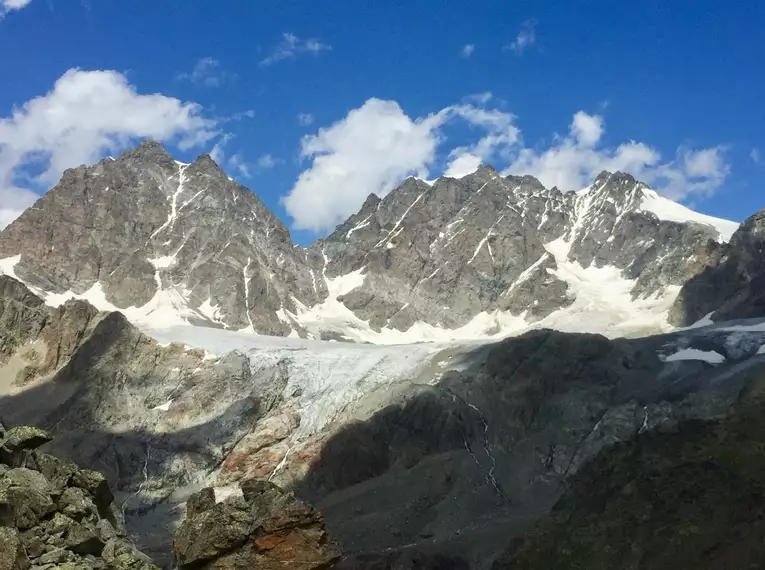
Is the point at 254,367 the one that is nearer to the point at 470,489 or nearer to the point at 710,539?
the point at 470,489

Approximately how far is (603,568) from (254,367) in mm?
82646

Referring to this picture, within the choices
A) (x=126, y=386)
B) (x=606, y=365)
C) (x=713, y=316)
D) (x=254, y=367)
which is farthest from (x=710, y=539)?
(x=713, y=316)

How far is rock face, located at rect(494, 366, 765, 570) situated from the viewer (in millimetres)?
51562

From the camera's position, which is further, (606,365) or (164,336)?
(164,336)

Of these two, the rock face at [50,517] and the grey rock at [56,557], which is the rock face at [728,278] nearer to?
the rock face at [50,517]

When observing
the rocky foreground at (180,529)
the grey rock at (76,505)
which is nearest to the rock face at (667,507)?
the rocky foreground at (180,529)

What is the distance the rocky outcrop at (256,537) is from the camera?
61.4 feet

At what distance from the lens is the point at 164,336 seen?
14962cm

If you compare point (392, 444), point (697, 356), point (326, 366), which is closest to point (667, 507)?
point (392, 444)

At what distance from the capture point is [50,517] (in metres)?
18.3

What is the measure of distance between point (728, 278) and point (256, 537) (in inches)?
7546

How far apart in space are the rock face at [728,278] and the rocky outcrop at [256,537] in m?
169

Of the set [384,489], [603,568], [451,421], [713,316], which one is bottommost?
[603,568]

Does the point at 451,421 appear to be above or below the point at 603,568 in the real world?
above
